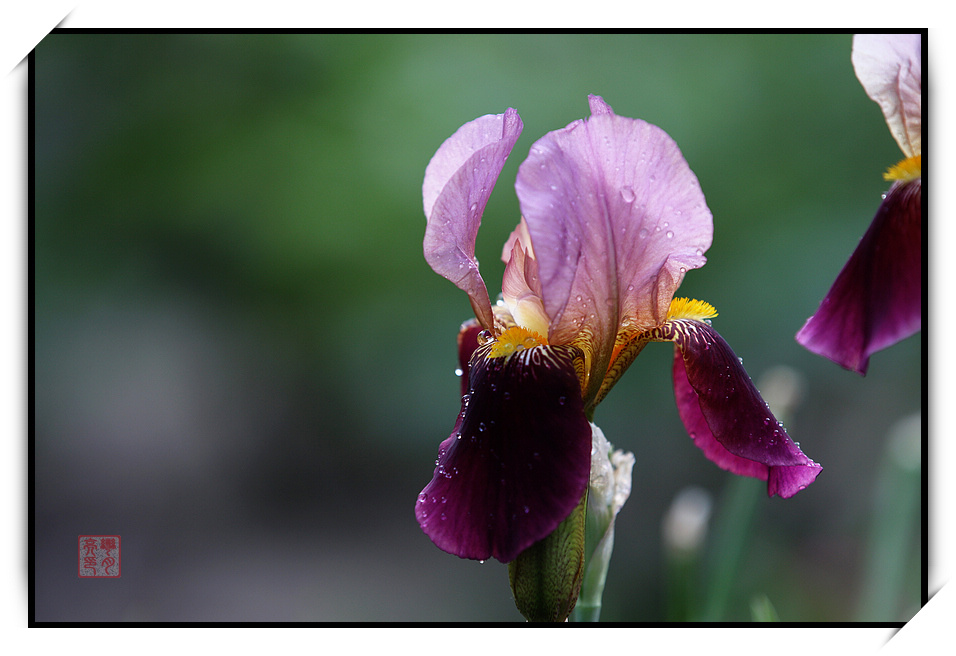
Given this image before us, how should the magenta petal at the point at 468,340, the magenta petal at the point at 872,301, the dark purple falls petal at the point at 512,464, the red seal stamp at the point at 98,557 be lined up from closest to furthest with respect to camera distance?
1. the dark purple falls petal at the point at 512,464
2. the magenta petal at the point at 872,301
3. the magenta petal at the point at 468,340
4. the red seal stamp at the point at 98,557

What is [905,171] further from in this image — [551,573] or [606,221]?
[551,573]

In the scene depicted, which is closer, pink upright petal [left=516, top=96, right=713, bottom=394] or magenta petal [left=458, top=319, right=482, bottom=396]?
pink upright petal [left=516, top=96, right=713, bottom=394]

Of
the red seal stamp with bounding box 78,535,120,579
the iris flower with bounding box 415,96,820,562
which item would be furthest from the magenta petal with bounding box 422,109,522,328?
the red seal stamp with bounding box 78,535,120,579

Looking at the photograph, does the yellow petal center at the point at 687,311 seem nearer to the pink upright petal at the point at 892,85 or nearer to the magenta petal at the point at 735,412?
the magenta petal at the point at 735,412

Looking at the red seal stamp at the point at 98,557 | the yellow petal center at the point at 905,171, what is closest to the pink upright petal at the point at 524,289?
the yellow petal center at the point at 905,171

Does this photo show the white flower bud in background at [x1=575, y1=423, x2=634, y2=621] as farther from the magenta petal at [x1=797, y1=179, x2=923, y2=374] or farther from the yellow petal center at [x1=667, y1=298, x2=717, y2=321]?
the magenta petal at [x1=797, y1=179, x2=923, y2=374]

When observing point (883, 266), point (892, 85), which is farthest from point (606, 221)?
point (892, 85)
